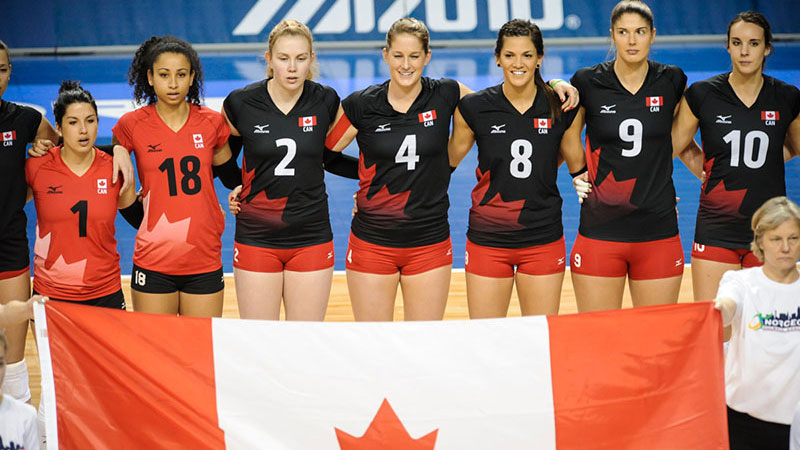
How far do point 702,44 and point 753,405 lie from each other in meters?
15.5

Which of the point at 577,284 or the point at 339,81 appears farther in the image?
the point at 339,81

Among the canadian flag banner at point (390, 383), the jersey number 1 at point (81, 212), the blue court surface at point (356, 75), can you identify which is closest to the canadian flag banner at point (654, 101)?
the canadian flag banner at point (390, 383)

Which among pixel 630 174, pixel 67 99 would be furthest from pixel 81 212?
pixel 630 174

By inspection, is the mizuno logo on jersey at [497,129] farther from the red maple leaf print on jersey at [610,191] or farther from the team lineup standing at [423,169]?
the red maple leaf print on jersey at [610,191]

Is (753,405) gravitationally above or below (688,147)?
below

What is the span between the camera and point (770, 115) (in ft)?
16.8

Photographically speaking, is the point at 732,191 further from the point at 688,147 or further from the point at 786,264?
the point at 786,264

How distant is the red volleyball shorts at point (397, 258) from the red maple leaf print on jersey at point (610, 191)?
0.90 meters

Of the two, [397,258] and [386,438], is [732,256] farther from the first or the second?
[386,438]

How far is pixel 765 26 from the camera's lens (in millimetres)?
5090

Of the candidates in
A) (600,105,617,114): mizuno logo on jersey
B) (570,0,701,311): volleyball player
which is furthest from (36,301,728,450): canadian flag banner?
(600,105,617,114): mizuno logo on jersey

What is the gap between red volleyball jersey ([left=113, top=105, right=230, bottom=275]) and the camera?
16.3 ft

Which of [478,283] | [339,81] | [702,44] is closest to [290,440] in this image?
[478,283]

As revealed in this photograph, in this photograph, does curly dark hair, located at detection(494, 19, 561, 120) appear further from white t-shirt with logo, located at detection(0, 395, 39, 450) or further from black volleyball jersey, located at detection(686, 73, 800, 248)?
white t-shirt with logo, located at detection(0, 395, 39, 450)
